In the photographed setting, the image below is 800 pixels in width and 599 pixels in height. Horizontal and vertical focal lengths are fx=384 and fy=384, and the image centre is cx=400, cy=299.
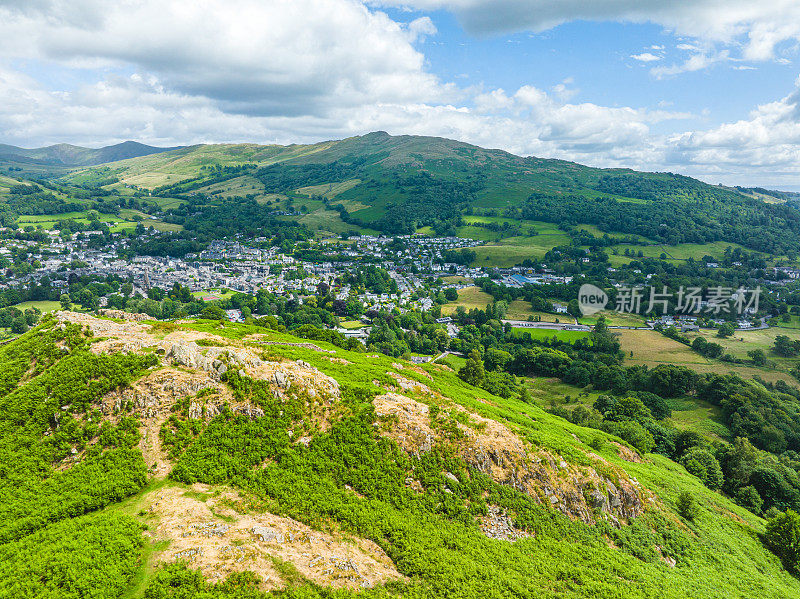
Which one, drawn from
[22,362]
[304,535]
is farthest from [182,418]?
[22,362]

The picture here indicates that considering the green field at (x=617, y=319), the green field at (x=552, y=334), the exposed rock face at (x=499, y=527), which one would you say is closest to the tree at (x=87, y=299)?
the green field at (x=552, y=334)

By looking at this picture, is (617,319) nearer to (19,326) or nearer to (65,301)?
(19,326)

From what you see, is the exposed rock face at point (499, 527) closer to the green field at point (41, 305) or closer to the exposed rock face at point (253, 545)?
the exposed rock face at point (253, 545)

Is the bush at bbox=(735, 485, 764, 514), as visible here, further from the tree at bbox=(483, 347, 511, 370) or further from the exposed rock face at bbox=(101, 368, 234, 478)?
the exposed rock face at bbox=(101, 368, 234, 478)

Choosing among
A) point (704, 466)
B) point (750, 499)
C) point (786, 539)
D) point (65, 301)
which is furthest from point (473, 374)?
point (65, 301)

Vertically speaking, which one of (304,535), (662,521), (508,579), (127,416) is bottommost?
(662,521)

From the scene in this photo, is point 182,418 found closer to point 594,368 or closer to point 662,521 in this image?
point 662,521
